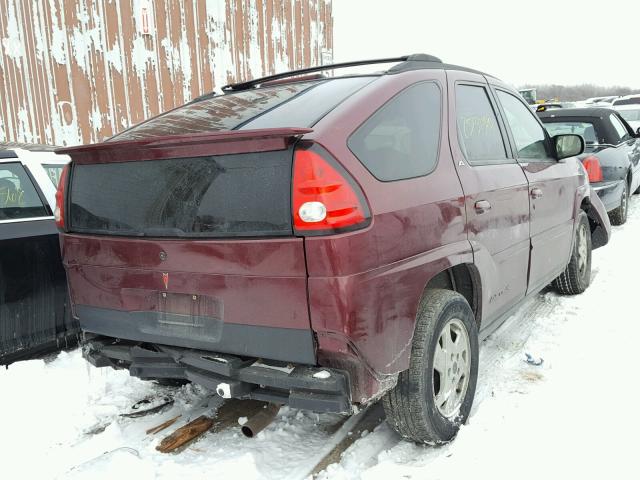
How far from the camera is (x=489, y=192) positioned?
2.88 meters

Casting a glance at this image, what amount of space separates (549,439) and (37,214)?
3.39 meters

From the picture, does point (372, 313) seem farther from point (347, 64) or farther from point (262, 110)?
point (347, 64)

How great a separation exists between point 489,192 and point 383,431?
1391 millimetres

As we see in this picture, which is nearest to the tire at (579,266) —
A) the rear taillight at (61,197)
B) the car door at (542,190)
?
the car door at (542,190)

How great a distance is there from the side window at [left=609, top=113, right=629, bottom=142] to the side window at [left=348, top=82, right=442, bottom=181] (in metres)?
6.36

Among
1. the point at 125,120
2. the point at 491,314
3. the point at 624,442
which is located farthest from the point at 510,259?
the point at 125,120

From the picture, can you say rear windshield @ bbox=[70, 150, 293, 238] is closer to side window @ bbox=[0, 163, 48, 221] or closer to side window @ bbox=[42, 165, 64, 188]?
side window @ bbox=[0, 163, 48, 221]

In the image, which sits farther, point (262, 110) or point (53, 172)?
point (53, 172)

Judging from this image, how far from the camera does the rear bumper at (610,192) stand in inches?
275


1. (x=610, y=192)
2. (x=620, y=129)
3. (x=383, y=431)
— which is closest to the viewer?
(x=383, y=431)

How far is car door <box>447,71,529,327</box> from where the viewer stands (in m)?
2.75

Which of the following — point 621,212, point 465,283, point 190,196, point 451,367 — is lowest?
point 621,212

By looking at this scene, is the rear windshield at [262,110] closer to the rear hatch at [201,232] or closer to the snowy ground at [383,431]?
the rear hatch at [201,232]

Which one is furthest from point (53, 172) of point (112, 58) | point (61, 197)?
point (112, 58)
